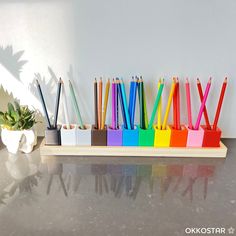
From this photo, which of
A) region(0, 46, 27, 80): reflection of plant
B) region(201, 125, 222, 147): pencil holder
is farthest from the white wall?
region(201, 125, 222, 147): pencil holder

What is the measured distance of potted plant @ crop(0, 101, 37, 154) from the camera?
72 centimetres

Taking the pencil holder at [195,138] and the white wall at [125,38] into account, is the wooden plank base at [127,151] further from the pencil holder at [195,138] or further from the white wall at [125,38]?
the white wall at [125,38]

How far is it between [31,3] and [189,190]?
2.19ft

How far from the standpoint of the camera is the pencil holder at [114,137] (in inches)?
28.4

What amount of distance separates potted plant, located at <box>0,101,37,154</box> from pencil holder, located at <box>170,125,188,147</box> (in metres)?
0.42

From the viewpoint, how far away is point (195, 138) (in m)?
0.73

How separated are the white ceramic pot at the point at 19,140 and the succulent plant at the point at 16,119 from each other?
1 centimetres

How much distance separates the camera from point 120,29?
0.72 meters

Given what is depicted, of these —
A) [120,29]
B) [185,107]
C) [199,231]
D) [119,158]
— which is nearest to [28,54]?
[120,29]

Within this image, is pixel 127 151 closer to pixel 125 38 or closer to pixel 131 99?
pixel 131 99

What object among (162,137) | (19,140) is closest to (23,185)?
(19,140)

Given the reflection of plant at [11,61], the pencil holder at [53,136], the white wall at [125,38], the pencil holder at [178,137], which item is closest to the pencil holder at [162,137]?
the pencil holder at [178,137]

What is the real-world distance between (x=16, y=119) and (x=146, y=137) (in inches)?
15.2

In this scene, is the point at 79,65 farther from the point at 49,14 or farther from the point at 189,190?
the point at 189,190
